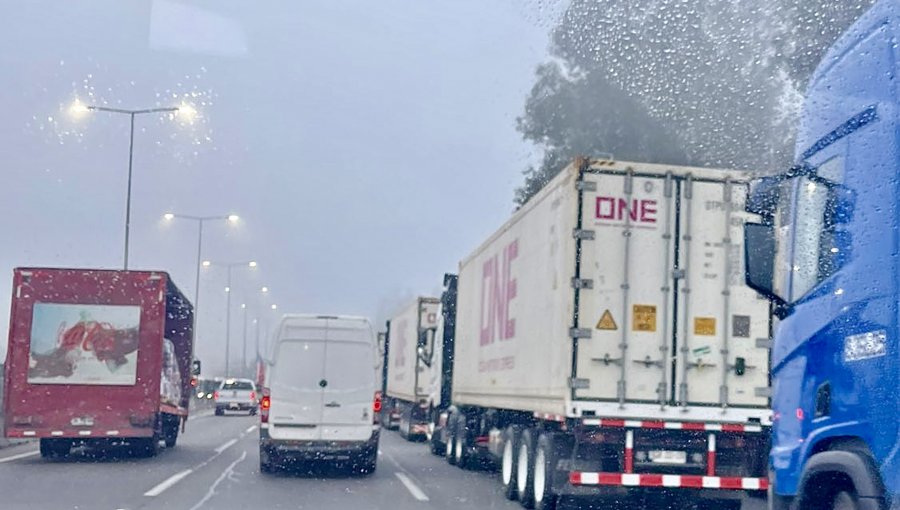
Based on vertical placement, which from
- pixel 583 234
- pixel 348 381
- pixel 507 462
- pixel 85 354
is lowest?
pixel 507 462

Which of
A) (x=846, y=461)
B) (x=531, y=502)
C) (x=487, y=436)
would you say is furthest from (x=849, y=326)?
(x=487, y=436)

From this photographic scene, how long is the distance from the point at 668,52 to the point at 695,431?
59.6ft

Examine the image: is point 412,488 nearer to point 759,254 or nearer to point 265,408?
point 265,408

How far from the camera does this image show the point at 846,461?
6.04 metres

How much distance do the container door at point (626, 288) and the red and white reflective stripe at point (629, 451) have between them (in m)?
0.35

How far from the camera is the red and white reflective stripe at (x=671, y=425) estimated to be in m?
12.3

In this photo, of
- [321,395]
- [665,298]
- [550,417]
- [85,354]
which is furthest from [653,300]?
[85,354]

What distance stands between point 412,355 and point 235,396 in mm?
23310

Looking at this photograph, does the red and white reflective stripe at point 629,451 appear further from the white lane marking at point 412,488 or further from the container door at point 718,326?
the white lane marking at point 412,488

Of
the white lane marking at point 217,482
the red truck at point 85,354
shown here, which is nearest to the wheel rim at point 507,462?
the white lane marking at point 217,482

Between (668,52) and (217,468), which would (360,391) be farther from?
(668,52)

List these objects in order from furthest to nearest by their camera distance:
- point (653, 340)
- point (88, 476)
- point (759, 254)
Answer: point (88, 476), point (653, 340), point (759, 254)

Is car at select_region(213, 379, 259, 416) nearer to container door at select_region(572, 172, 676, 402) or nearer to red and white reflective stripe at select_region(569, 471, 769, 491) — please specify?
red and white reflective stripe at select_region(569, 471, 769, 491)

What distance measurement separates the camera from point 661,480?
1238 centimetres
